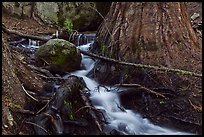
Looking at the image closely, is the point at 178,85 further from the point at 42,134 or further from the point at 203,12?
the point at 203,12

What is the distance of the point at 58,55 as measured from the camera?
650 centimetres

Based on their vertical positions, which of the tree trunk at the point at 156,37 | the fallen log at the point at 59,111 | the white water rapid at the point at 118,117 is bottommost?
the white water rapid at the point at 118,117

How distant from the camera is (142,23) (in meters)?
6.19

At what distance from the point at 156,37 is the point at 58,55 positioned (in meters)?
1.80

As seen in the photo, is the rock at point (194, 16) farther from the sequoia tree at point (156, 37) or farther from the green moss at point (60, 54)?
the green moss at point (60, 54)

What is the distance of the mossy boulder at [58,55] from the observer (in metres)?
6.42

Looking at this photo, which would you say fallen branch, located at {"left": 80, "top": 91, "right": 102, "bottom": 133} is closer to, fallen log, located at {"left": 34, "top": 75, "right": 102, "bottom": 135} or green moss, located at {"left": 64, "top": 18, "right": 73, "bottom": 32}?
fallen log, located at {"left": 34, "top": 75, "right": 102, "bottom": 135}

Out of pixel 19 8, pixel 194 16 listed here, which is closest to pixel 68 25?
pixel 19 8

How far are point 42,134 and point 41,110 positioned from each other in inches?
16.0

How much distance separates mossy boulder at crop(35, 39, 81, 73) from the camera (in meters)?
6.42

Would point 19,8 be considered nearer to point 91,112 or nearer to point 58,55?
point 58,55

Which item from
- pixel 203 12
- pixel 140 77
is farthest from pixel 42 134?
pixel 203 12

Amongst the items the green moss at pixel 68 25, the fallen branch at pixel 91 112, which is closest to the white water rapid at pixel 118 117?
the fallen branch at pixel 91 112

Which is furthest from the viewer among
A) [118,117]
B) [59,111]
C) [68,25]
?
[68,25]
